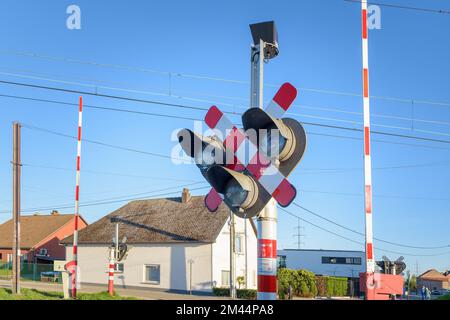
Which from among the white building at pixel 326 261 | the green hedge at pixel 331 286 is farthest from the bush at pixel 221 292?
the white building at pixel 326 261

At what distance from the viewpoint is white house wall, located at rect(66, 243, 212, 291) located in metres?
37.4

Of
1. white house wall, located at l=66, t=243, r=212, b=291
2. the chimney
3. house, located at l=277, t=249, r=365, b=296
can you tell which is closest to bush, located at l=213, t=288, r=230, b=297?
white house wall, located at l=66, t=243, r=212, b=291

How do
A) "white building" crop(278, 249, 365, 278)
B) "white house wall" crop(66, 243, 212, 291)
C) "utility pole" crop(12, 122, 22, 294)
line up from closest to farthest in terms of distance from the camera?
"utility pole" crop(12, 122, 22, 294), "white house wall" crop(66, 243, 212, 291), "white building" crop(278, 249, 365, 278)

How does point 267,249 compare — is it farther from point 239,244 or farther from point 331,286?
point 331,286

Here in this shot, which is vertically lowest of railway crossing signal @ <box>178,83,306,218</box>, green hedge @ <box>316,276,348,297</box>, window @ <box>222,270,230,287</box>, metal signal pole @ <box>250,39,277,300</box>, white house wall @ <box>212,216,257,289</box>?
green hedge @ <box>316,276,348,297</box>

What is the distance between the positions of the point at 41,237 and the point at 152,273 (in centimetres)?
2638

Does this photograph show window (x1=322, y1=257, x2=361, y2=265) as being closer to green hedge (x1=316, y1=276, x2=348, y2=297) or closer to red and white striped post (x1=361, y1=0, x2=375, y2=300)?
green hedge (x1=316, y1=276, x2=348, y2=297)

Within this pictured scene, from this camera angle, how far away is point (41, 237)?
60.9 meters

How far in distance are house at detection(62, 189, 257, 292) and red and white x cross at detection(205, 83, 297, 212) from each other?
30.2 metres

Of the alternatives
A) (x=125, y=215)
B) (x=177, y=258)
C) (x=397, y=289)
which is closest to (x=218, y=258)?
(x=177, y=258)

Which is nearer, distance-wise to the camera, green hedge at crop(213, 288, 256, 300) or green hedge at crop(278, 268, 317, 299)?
green hedge at crop(213, 288, 256, 300)
